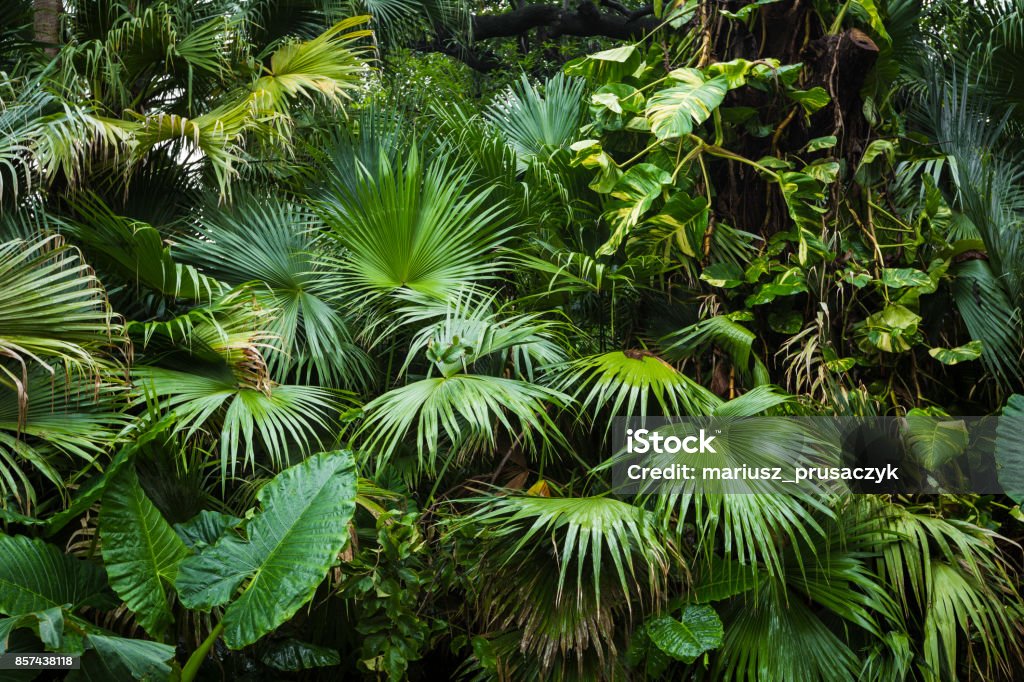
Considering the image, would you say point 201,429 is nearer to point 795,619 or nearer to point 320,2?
point 795,619

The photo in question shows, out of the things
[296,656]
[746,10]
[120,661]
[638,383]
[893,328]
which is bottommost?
[296,656]

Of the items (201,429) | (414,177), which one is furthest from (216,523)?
(414,177)

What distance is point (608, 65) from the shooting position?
4.06 m

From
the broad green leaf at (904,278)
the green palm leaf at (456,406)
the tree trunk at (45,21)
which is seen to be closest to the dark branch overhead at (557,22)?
the tree trunk at (45,21)

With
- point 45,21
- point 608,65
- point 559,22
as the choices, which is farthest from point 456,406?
point 559,22

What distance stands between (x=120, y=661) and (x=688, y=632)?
1.70 metres

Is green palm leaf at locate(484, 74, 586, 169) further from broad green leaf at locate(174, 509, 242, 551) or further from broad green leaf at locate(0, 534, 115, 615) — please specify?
broad green leaf at locate(0, 534, 115, 615)

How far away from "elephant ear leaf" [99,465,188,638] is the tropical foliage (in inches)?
0.4

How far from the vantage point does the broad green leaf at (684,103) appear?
343 cm

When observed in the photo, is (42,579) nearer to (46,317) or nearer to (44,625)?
(44,625)

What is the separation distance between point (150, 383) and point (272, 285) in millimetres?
855

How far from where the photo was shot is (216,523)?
3.05 meters

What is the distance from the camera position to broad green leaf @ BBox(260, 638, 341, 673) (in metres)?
3.01

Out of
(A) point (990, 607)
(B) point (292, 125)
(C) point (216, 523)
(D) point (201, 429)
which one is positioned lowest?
(A) point (990, 607)
